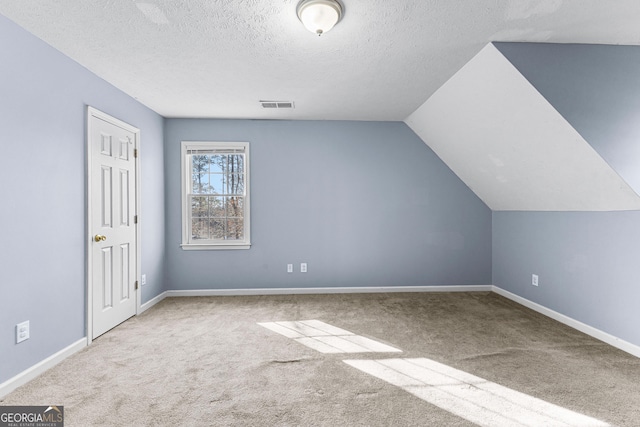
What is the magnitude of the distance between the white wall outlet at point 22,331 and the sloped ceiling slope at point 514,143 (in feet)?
13.5

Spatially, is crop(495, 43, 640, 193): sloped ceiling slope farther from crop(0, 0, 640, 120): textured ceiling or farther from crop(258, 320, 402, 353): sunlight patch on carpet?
crop(258, 320, 402, 353): sunlight patch on carpet

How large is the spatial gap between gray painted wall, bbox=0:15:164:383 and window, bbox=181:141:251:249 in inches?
59.9

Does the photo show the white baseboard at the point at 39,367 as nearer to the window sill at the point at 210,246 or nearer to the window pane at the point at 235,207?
the window sill at the point at 210,246

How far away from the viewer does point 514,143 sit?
3141 millimetres

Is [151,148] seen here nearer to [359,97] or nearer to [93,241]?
[93,241]

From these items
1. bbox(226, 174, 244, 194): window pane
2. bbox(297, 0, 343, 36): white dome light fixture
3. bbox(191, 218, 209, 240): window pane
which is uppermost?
bbox(297, 0, 343, 36): white dome light fixture

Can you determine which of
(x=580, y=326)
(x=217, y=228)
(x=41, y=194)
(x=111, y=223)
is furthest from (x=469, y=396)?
(x=217, y=228)

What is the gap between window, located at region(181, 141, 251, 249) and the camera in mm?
4387

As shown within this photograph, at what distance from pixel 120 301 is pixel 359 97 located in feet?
11.5

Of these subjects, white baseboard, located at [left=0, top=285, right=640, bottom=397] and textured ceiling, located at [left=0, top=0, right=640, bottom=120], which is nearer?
textured ceiling, located at [left=0, top=0, right=640, bottom=120]

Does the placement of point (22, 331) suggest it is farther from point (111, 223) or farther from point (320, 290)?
point (320, 290)

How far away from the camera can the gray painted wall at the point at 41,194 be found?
2.07m

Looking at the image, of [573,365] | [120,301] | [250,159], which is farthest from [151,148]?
[573,365]

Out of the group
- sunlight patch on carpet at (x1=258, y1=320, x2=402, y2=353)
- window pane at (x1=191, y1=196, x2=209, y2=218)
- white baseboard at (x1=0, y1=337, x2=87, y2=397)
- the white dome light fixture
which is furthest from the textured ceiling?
sunlight patch on carpet at (x1=258, y1=320, x2=402, y2=353)
